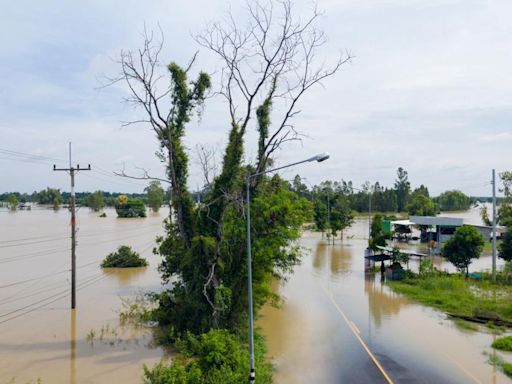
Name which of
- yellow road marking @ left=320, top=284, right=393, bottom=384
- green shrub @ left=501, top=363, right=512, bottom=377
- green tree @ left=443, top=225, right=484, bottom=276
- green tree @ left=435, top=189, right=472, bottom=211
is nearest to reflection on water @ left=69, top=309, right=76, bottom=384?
yellow road marking @ left=320, top=284, right=393, bottom=384

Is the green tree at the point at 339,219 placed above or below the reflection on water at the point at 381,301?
above

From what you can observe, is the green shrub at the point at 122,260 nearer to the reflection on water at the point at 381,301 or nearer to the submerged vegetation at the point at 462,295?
the reflection on water at the point at 381,301

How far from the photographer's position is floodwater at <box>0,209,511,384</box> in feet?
53.2

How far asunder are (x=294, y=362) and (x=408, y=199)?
11586cm

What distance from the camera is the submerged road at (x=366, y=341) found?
15680 millimetres

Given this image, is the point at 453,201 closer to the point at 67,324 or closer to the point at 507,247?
the point at 507,247

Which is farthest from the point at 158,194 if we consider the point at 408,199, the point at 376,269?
the point at 376,269

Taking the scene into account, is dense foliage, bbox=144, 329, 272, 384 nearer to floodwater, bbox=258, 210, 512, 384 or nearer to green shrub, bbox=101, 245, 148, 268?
floodwater, bbox=258, 210, 512, 384

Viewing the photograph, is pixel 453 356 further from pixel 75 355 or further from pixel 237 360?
pixel 75 355

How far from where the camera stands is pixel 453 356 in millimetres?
17531

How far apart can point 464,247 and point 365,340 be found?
55.3 ft

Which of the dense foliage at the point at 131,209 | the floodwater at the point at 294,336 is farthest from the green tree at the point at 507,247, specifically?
the dense foliage at the point at 131,209

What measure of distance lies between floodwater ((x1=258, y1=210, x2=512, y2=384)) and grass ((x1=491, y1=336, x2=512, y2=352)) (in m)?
0.40

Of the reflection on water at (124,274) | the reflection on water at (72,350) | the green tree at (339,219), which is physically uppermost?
the green tree at (339,219)
